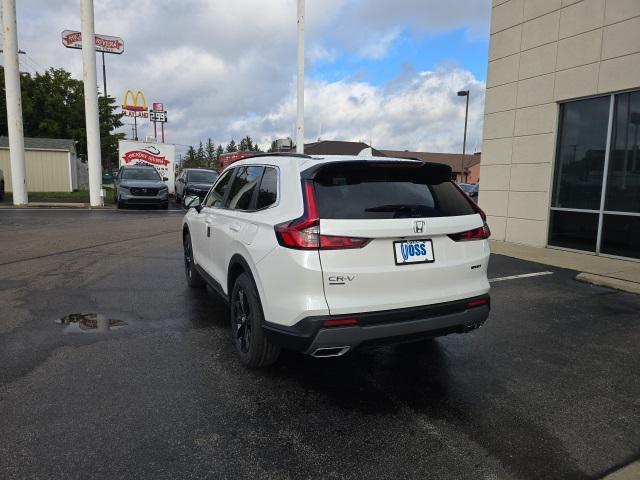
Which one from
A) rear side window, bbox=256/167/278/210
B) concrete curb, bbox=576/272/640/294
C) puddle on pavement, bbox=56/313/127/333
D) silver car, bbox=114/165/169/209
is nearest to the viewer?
rear side window, bbox=256/167/278/210

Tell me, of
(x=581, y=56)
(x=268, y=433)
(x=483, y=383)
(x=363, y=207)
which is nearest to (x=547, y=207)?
(x=581, y=56)

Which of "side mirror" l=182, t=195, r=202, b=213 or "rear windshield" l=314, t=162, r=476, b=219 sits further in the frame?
"side mirror" l=182, t=195, r=202, b=213

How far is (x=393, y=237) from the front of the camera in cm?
313

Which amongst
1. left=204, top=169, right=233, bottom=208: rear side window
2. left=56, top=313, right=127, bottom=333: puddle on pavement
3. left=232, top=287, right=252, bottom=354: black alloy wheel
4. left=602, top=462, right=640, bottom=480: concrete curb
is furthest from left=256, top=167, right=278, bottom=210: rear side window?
left=602, top=462, right=640, bottom=480: concrete curb

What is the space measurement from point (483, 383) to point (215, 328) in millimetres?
2622

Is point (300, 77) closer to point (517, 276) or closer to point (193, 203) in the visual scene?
point (517, 276)

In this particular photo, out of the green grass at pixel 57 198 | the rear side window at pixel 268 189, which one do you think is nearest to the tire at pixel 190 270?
the rear side window at pixel 268 189

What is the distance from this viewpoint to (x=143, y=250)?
9.39 m

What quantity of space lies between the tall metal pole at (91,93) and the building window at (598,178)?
17.7 meters

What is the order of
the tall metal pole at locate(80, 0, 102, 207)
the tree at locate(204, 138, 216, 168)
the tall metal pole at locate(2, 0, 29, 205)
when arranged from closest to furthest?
the tall metal pole at locate(2, 0, 29, 205), the tall metal pole at locate(80, 0, 102, 207), the tree at locate(204, 138, 216, 168)

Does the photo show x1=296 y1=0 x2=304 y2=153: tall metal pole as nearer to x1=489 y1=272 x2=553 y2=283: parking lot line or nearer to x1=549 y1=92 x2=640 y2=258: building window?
A: x1=549 y1=92 x2=640 y2=258: building window

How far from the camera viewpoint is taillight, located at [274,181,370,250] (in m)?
3.01

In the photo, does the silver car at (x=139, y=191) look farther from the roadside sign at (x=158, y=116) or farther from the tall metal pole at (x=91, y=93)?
the roadside sign at (x=158, y=116)

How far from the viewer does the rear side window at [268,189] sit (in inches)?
141
